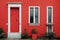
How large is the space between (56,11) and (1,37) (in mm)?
5263

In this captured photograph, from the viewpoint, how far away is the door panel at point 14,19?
20.9 meters

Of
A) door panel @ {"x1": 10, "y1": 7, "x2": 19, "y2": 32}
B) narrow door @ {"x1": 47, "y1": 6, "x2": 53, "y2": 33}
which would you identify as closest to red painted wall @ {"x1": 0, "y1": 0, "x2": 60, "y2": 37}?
narrow door @ {"x1": 47, "y1": 6, "x2": 53, "y2": 33}

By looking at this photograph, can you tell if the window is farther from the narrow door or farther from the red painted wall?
→ the narrow door

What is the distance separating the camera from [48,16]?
21.0 metres

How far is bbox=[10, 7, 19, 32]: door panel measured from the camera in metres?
20.9

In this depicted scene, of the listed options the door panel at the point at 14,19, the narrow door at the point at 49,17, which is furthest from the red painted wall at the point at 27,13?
the door panel at the point at 14,19

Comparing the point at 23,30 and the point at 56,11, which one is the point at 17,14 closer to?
the point at 23,30

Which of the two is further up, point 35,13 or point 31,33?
point 35,13

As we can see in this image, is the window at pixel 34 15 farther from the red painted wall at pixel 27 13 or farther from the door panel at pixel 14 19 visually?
the door panel at pixel 14 19

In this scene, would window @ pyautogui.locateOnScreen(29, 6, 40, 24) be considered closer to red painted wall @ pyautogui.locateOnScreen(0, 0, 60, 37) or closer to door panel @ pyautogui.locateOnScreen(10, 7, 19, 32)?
red painted wall @ pyautogui.locateOnScreen(0, 0, 60, 37)

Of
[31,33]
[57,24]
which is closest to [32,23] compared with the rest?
[31,33]

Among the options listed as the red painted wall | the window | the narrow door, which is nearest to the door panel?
the red painted wall

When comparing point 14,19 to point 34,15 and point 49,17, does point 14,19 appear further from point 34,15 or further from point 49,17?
point 49,17

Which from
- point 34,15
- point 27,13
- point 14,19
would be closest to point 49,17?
point 34,15
